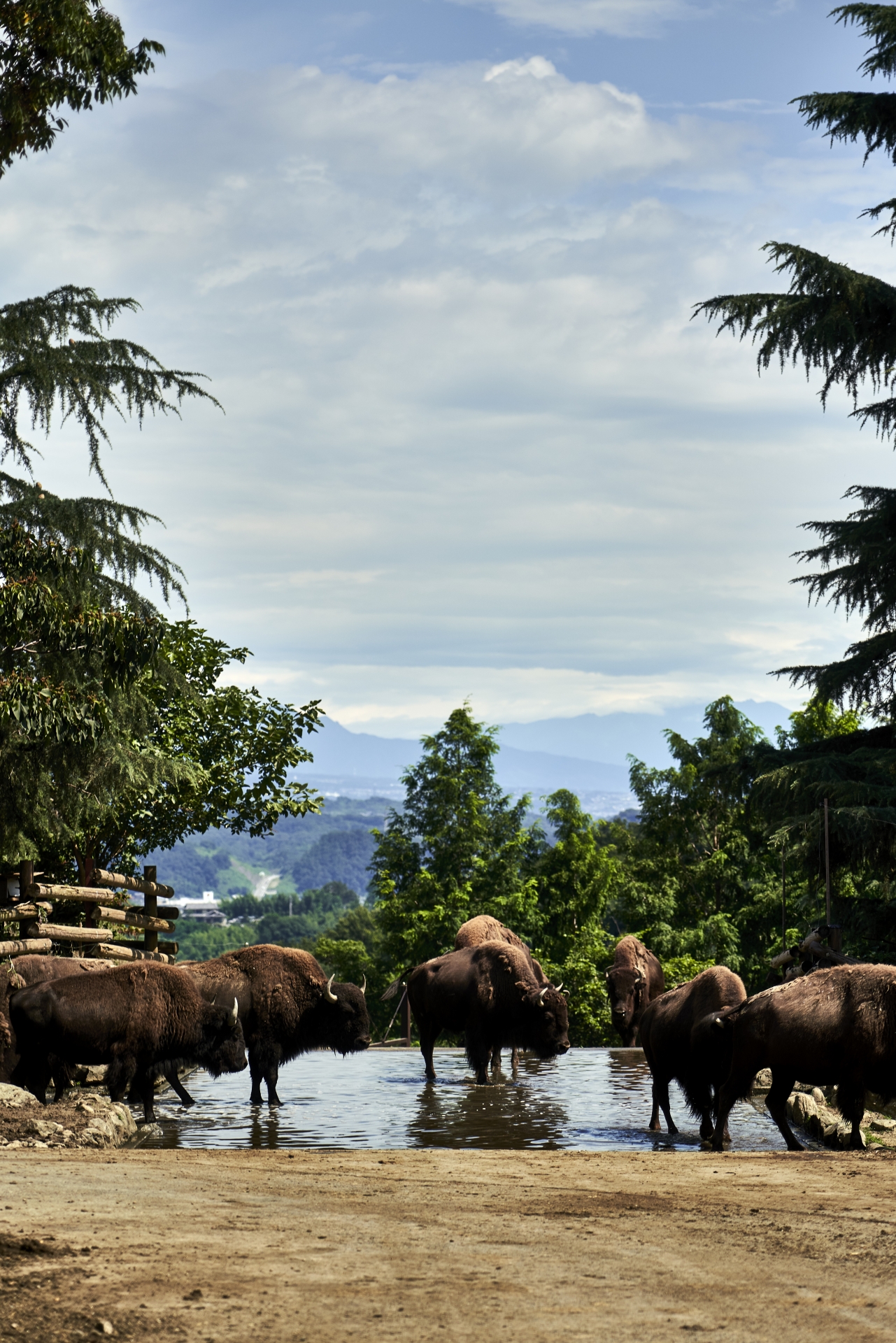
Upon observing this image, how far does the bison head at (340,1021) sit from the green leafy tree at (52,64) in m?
10.8

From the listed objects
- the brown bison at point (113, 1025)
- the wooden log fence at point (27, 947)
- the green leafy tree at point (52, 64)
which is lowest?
the brown bison at point (113, 1025)

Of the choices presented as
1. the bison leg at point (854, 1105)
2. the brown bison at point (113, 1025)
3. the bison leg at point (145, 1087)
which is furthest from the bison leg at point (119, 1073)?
the bison leg at point (854, 1105)

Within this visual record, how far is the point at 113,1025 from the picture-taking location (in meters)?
13.6

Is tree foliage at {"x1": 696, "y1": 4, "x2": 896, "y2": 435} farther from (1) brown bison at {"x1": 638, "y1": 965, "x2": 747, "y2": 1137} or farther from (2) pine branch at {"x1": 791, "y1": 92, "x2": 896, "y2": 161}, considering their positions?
(1) brown bison at {"x1": 638, "y1": 965, "x2": 747, "y2": 1137}

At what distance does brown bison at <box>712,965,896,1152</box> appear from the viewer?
11.3m

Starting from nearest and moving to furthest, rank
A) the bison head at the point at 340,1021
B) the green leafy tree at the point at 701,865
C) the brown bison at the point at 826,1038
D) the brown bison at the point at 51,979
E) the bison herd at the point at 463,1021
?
the brown bison at the point at 826,1038, the bison herd at the point at 463,1021, the brown bison at the point at 51,979, the bison head at the point at 340,1021, the green leafy tree at the point at 701,865

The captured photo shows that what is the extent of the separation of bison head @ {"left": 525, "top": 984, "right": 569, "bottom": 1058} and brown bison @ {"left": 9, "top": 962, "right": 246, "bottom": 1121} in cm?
486

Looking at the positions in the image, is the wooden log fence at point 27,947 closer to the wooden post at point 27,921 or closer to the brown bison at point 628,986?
the wooden post at point 27,921

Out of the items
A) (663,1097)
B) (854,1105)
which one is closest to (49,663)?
Answer: (663,1097)

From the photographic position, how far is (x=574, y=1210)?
321 inches

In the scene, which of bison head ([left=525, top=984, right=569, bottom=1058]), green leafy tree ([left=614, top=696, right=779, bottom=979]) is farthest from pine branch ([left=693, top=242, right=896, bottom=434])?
green leafy tree ([left=614, top=696, right=779, bottom=979])

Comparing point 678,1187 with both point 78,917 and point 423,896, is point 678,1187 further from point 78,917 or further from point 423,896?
point 423,896

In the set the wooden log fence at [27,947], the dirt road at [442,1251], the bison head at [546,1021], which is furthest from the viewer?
the bison head at [546,1021]

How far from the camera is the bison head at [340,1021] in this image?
16562 millimetres
